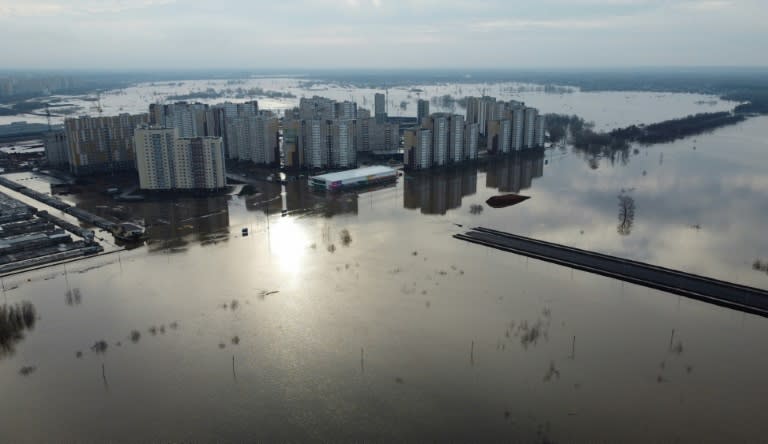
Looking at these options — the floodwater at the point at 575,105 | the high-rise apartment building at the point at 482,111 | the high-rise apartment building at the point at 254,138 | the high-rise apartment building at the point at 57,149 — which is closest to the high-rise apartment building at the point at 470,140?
the high-rise apartment building at the point at 482,111

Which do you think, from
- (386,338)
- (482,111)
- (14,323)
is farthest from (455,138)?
(14,323)

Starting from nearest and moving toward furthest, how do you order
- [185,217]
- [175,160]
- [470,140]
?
[185,217] → [175,160] → [470,140]

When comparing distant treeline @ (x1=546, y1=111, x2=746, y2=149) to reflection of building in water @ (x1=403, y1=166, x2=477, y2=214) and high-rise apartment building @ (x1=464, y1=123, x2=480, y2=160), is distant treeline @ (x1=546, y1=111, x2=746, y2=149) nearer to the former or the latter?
high-rise apartment building @ (x1=464, y1=123, x2=480, y2=160)

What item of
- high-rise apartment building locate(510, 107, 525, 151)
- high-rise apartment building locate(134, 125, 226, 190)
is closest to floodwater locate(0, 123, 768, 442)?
high-rise apartment building locate(134, 125, 226, 190)

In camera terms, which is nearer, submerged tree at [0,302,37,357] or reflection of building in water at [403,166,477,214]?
submerged tree at [0,302,37,357]

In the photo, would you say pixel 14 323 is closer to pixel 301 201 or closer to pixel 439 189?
pixel 301 201

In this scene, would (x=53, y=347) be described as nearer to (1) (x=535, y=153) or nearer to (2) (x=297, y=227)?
(2) (x=297, y=227)
